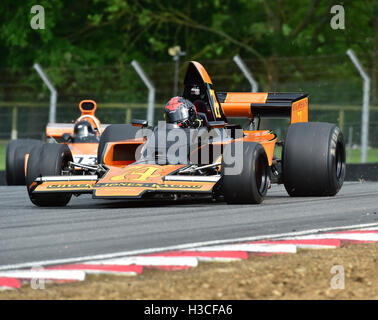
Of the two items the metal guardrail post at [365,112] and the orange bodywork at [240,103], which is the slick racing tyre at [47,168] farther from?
the metal guardrail post at [365,112]

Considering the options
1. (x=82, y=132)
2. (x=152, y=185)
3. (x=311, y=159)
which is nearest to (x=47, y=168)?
(x=152, y=185)

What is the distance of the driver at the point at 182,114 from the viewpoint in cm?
1012

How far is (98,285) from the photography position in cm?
531

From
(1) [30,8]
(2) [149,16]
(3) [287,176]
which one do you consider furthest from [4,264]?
(2) [149,16]

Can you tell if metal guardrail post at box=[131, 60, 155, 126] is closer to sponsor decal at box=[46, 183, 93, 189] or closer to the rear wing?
the rear wing

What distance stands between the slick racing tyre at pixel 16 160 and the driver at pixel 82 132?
61cm

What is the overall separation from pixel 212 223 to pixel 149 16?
76.0 feet

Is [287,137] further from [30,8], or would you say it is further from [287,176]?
[30,8]

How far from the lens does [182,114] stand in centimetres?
1013

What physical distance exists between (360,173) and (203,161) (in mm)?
6255

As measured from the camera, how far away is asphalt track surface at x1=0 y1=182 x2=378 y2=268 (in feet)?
21.8

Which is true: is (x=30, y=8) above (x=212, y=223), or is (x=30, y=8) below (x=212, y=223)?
above

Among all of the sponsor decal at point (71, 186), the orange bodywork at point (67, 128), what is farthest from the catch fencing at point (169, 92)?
the sponsor decal at point (71, 186)

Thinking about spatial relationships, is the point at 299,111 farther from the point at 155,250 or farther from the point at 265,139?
the point at 155,250
